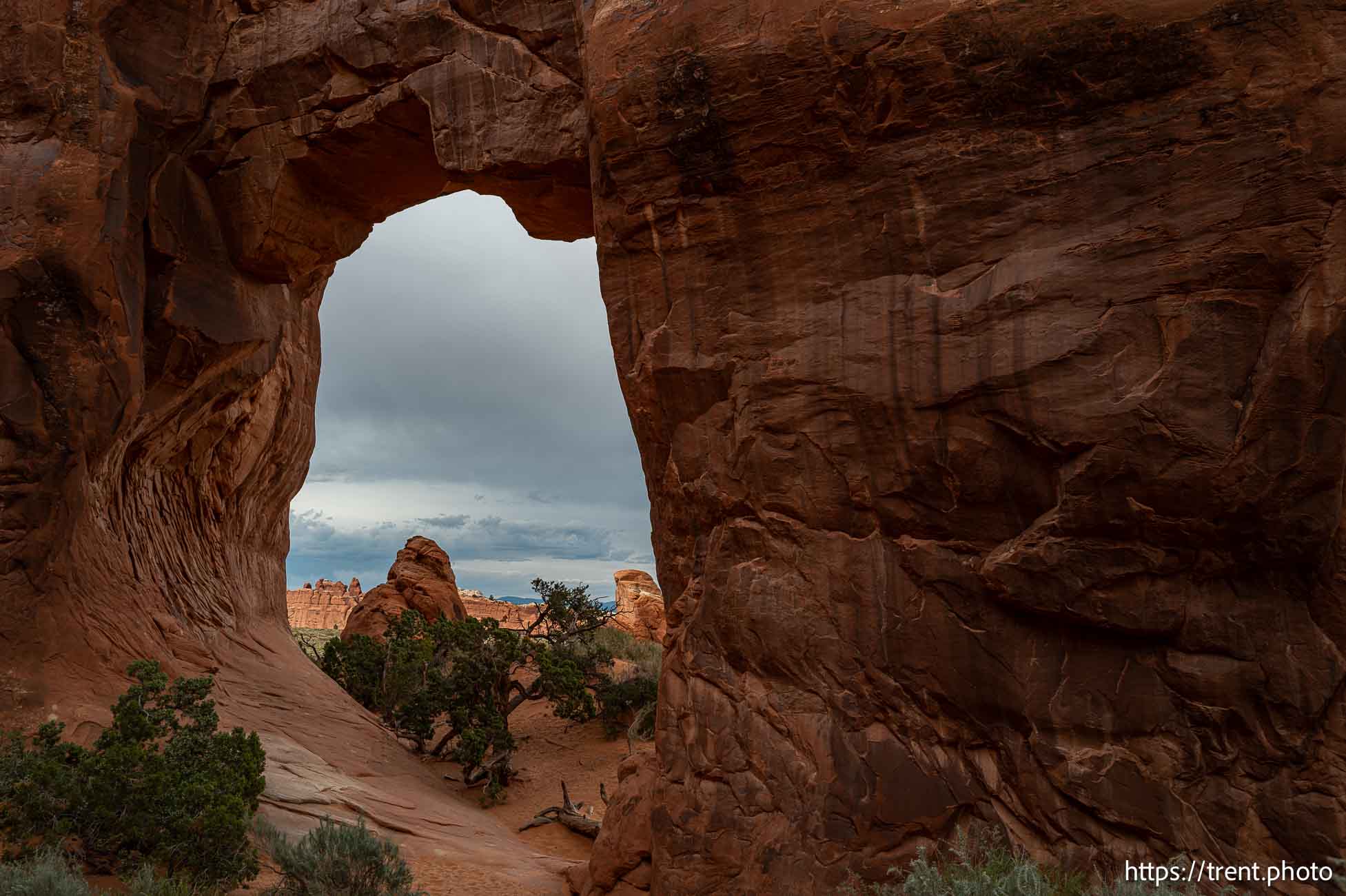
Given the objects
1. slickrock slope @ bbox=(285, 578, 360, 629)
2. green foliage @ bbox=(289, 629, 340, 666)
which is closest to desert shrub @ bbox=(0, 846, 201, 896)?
green foliage @ bbox=(289, 629, 340, 666)

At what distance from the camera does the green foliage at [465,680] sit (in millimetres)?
16250

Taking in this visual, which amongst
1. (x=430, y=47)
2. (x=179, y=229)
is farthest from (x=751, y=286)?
(x=179, y=229)

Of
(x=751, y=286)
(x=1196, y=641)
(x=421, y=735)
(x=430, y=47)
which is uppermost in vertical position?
(x=430, y=47)

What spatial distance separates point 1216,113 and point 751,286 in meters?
3.99

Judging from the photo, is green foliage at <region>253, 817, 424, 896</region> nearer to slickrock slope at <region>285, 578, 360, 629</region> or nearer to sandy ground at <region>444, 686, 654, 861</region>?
sandy ground at <region>444, 686, 654, 861</region>

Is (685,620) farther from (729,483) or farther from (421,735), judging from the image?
(421,735)

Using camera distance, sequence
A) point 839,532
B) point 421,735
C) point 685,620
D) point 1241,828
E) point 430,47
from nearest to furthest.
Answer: point 1241,828
point 839,532
point 685,620
point 430,47
point 421,735

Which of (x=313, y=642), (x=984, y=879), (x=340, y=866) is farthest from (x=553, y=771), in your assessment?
(x=313, y=642)

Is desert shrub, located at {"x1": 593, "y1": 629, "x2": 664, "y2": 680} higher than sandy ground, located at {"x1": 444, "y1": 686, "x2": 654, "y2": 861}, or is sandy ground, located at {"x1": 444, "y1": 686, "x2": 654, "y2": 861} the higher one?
desert shrub, located at {"x1": 593, "y1": 629, "x2": 664, "y2": 680}

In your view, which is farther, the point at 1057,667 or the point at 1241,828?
the point at 1057,667

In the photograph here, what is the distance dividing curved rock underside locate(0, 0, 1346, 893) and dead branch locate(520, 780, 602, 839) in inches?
219

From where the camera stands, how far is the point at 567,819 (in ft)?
Answer: 44.6

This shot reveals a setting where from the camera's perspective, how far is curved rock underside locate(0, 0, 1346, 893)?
609cm

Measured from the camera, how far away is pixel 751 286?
7777 millimetres
